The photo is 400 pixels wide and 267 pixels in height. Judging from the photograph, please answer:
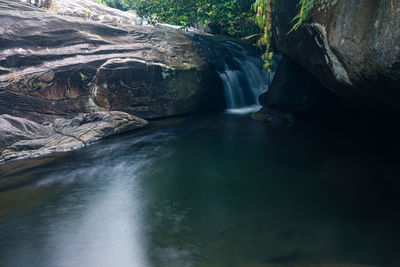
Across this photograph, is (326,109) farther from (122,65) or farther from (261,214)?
(122,65)

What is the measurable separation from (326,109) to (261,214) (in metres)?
6.22

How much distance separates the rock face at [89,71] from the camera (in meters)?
8.59

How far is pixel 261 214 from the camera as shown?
3.54m

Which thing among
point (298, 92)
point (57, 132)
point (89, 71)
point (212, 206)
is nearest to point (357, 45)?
point (212, 206)

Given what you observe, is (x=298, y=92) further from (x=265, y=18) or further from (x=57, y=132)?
(x=57, y=132)

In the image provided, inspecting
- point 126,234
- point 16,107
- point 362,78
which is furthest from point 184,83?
point 126,234

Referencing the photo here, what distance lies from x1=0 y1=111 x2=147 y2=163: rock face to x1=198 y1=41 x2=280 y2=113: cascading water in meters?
4.02

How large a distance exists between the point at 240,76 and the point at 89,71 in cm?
604

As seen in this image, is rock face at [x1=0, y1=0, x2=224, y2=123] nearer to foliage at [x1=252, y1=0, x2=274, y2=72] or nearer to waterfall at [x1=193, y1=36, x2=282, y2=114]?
waterfall at [x1=193, y1=36, x2=282, y2=114]

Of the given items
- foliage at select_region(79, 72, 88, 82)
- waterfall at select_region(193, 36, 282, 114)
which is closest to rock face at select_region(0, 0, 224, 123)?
foliage at select_region(79, 72, 88, 82)

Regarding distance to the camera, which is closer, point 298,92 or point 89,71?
point 298,92

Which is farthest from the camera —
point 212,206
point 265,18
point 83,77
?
point 83,77

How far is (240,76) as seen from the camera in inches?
445

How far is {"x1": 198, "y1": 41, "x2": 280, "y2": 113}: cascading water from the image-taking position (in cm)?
1092
